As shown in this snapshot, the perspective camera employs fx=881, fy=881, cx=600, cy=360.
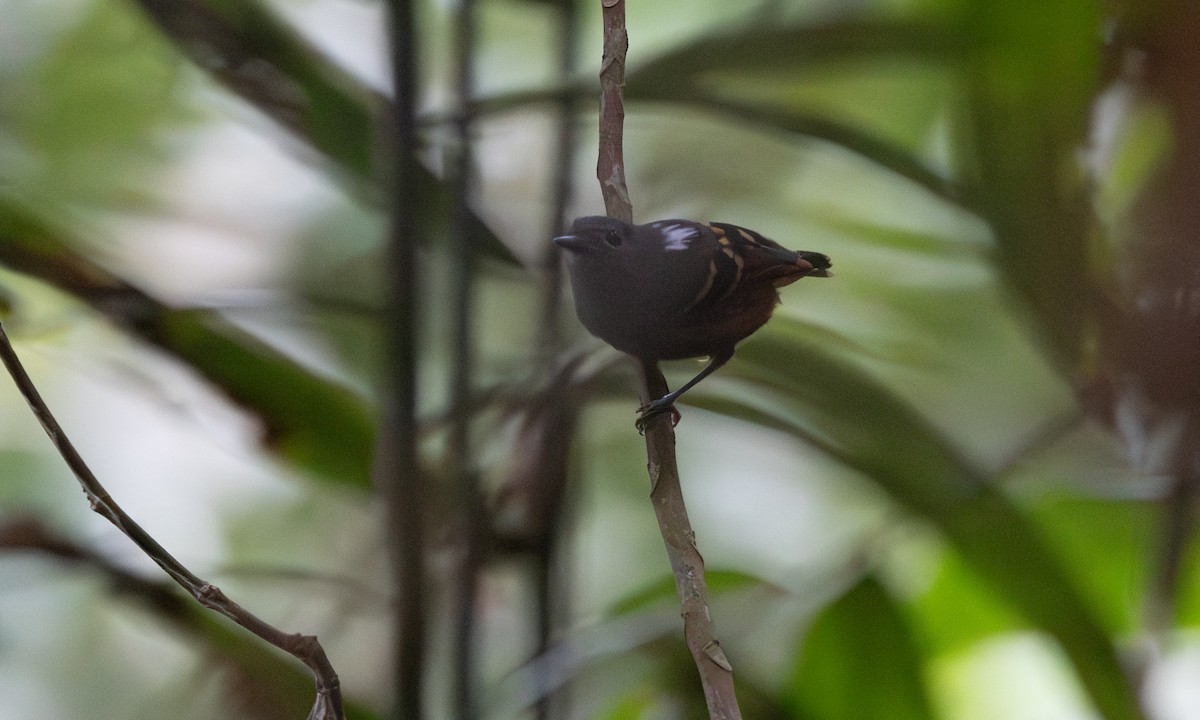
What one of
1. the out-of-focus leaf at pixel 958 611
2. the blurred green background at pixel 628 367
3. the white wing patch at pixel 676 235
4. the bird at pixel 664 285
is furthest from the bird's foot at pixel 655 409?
the out-of-focus leaf at pixel 958 611

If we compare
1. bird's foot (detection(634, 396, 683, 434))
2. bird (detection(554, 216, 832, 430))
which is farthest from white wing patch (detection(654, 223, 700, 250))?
bird's foot (detection(634, 396, 683, 434))

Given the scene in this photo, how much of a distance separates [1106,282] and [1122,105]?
20 cm

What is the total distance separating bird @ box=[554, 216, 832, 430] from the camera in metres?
0.73

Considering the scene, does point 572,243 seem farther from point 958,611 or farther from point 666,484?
point 958,611

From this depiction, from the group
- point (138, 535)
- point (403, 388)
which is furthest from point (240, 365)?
point (138, 535)

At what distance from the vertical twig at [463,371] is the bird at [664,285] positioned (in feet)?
0.87

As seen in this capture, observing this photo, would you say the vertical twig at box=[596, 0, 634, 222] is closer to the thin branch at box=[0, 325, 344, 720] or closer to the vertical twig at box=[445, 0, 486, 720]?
the vertical twig at box=[445, 0, 486, 720]

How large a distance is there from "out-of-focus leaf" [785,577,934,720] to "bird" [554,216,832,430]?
0.40m

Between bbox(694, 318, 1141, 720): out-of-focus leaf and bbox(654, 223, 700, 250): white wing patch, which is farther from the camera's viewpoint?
bbox(694, 318, 1141, 720): out-of-focus leaf

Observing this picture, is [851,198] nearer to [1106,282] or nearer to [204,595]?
[1106,282]

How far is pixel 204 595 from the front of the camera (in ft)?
1.39

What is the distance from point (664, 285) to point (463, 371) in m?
0.34

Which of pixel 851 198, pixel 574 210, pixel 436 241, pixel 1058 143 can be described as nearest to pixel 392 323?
pixel 436 241

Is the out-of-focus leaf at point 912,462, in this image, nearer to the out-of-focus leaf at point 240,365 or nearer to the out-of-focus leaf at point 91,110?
the out-of-focus leaf at point 240,365
